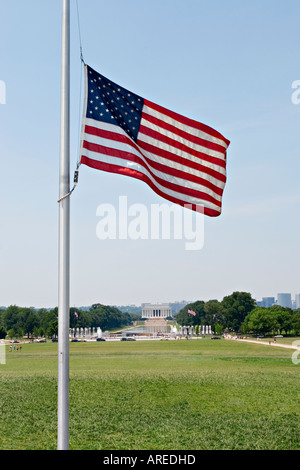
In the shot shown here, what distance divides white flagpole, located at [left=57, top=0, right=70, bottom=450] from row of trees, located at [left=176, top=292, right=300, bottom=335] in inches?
4261

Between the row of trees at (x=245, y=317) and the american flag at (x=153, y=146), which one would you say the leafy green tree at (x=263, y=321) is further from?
the american flag at (x=153, y=146)

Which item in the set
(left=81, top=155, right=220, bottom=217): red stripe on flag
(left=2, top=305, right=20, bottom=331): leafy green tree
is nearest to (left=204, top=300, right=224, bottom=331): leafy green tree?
(left=2, top=305, right=20, bottom=331): leafy green tree

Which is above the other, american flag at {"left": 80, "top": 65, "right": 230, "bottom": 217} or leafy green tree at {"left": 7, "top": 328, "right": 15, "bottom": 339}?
american flag at {"left": 80, "top": 65, "right": 230, "bottom": 217}

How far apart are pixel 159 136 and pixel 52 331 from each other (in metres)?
112

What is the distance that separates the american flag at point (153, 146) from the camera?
10.3m

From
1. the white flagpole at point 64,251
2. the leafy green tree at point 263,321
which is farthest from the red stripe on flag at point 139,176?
the leafy green tree at point 263,321

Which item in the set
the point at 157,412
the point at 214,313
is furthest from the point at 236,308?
the point at 157,412

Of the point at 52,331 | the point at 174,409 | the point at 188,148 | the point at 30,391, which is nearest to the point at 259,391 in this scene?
the point at 174,409

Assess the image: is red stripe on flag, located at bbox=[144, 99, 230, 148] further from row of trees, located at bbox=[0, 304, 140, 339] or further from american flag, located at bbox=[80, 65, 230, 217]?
row of trees, located at bbox=[0, 304, 140, 339]

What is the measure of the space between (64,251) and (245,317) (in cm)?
12933

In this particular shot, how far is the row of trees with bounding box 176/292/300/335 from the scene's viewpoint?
114 meters

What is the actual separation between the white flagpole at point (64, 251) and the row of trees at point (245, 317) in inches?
4261
